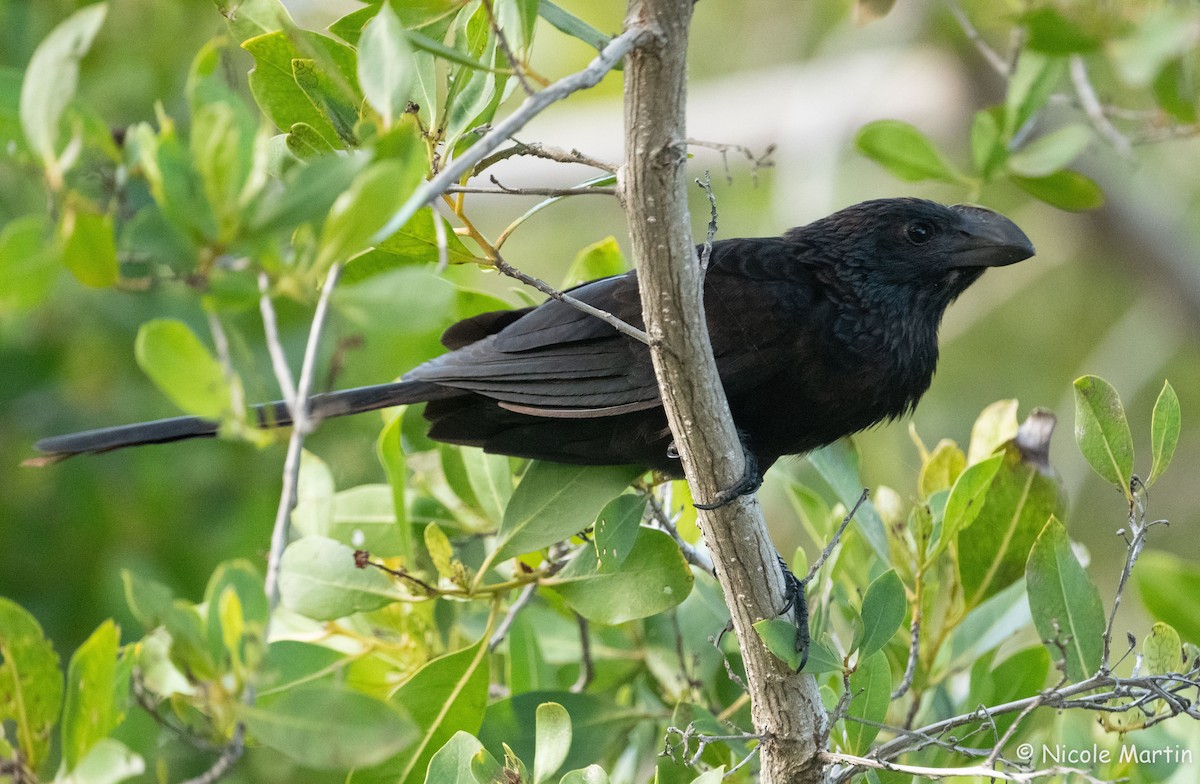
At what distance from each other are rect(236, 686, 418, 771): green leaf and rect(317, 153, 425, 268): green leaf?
0.50m

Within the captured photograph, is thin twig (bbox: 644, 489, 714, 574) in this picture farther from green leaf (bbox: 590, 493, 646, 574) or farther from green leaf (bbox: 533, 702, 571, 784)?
green leaf (bbox: 533, 702, 571, 784)

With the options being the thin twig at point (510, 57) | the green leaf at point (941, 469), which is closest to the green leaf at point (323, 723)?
the thin twig at point (510, 57)

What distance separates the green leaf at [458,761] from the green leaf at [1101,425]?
4.04 ft

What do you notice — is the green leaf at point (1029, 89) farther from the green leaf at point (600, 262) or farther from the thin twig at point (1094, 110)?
the green leaf at point (600, 262)

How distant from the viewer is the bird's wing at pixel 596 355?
2.71 meters

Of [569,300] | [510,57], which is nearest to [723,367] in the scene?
[569,300]

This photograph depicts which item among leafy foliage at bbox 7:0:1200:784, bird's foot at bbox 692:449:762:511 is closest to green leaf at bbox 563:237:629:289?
leafy foliage at bbox 7:0:1200:784

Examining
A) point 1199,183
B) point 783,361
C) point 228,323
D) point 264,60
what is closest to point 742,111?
point 1199,183

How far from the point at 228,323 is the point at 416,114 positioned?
0.67 metres

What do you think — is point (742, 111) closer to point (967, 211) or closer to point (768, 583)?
point (967, 211)

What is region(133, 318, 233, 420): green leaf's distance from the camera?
1.19 m

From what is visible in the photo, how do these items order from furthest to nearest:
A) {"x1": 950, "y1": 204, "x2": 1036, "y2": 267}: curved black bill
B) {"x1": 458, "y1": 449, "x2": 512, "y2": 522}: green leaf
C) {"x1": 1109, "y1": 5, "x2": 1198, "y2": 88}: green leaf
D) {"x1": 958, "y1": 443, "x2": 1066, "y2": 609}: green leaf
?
{"x1": 950, "y1": 204, "x2": 1036, "y2": 267}: curved black bill, {"x1": 458, "y1": 449, "x2": 512, "y2": 522}: green leaf, {"x1": 958, "y1": 443, "x2": 1066, "y2": 609}: green leaf, {"x1": 1109, "y1": 5, "x2": 1198, "y2": 88}: green leaf

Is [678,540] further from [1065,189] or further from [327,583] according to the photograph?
[1065,189]

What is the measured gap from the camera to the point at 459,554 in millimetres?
2854
